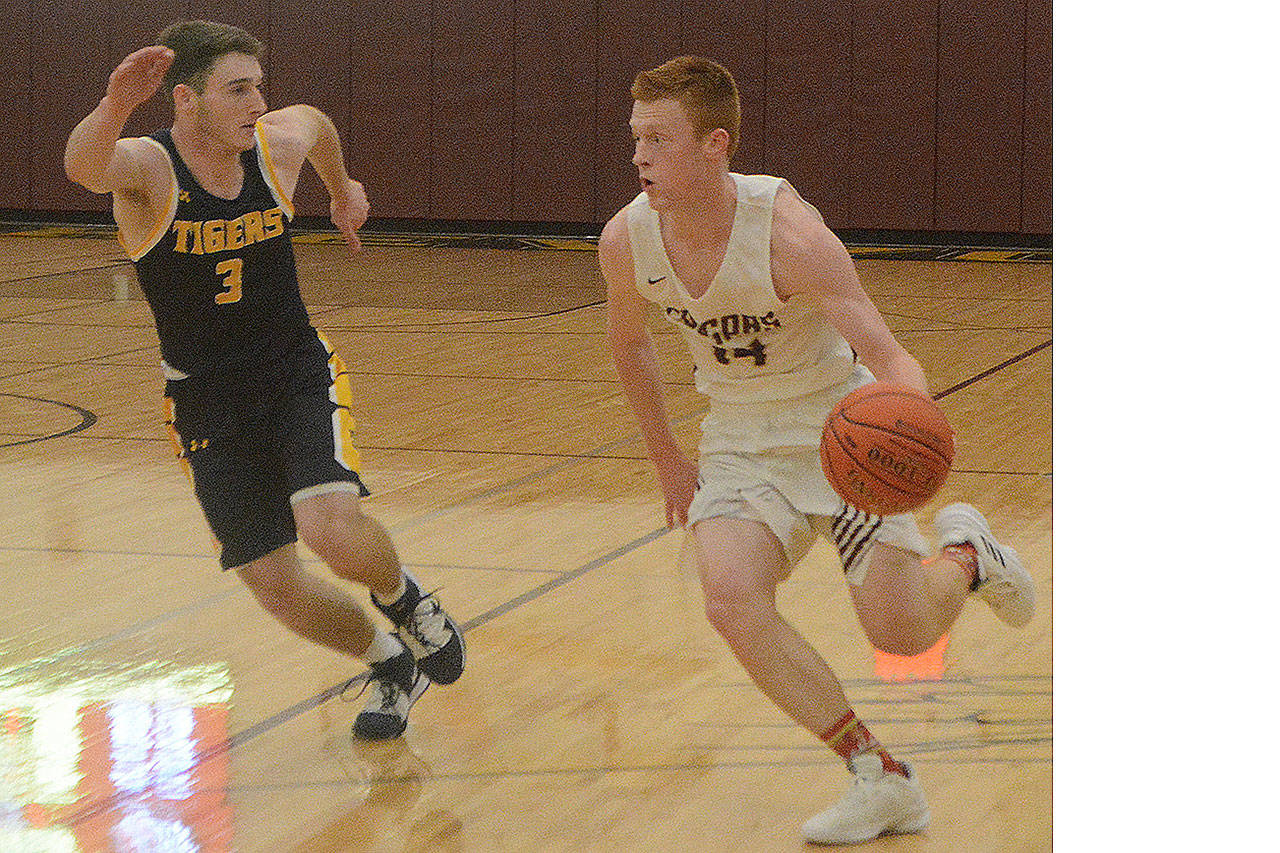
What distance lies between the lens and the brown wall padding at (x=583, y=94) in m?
15.5

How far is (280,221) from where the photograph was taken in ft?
12.6

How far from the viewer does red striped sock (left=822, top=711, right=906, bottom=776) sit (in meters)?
3.09

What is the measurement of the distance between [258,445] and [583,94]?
1311 centimetres

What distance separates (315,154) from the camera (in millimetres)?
Answer: 4094

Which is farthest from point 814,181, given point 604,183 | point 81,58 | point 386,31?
point 81,58

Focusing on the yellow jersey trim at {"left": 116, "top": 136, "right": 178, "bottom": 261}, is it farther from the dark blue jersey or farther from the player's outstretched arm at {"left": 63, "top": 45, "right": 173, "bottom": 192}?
the player's outstretched arm at {"left": 63, "top": 45, "right": 173, "bottom": 192}

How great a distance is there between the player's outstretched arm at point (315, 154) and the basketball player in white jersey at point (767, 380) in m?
0.93

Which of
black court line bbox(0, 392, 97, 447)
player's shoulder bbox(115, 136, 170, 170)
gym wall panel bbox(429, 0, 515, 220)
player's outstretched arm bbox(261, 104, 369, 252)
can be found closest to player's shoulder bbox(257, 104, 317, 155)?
player's outstretched arm bbox(261, 104, 369, 252)

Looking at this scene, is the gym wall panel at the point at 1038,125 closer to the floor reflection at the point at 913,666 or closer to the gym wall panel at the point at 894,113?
the gym wall panel at the point at 894,113

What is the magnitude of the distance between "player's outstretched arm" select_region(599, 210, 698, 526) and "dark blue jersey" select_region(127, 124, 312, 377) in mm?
718

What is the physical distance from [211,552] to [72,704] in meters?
1.46

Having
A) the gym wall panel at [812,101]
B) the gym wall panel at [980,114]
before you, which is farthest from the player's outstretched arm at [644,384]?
the gym wall panel at [980,114]

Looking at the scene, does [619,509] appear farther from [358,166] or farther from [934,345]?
[358,166]

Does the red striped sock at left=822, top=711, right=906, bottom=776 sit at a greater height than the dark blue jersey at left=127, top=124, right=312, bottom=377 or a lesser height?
lesser
